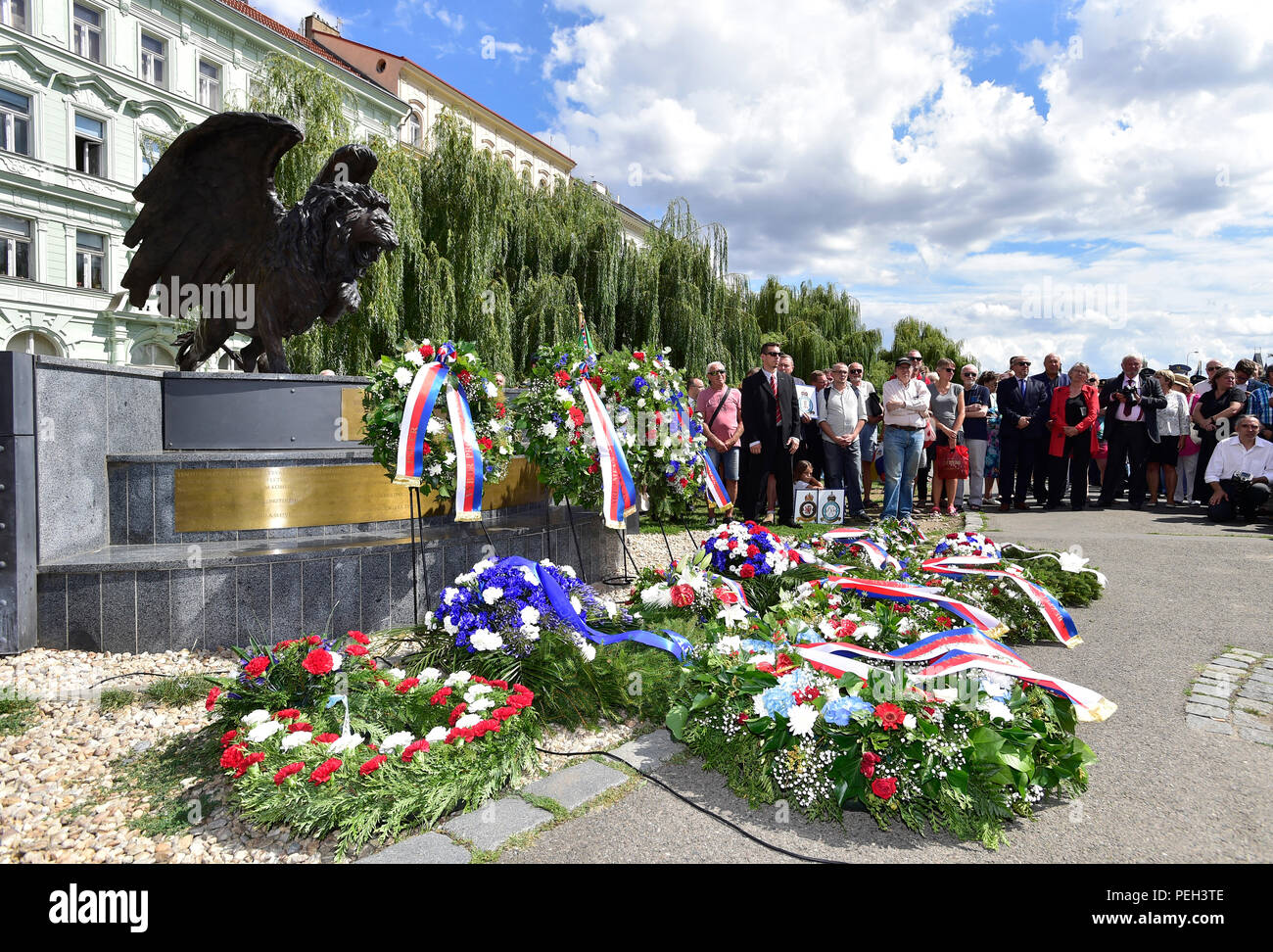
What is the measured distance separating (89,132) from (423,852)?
29900 mm

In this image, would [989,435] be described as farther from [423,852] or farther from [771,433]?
[423,852]

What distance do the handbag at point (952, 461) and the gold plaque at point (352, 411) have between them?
7.79 meters

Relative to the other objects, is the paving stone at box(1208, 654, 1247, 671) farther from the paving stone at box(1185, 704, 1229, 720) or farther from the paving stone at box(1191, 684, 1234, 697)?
the paving stone at box(1185, 704, 1229, 720)

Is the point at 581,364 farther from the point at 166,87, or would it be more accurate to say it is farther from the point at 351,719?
the point at 166,87

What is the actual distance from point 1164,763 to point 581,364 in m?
4.42

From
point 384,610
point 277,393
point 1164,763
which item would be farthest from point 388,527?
point 1164,763

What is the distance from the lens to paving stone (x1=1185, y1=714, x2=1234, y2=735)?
370cm

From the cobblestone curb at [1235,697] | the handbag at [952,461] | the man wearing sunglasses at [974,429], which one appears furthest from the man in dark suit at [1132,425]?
the cobblestone curb at [1235,697]

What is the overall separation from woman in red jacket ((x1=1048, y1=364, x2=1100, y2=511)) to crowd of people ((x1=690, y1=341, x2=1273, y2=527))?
0.02 metres

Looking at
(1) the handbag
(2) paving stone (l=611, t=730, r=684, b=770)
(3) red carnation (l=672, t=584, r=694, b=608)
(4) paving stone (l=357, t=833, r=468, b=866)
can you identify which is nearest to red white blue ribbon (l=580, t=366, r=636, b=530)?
(3) red carnation (l=672, t=584, r=694, b=608)

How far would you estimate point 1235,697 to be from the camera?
4125mm

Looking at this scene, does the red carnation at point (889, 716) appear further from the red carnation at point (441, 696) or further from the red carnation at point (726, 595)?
the red carnation at point (726, 595)

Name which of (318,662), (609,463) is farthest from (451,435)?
(318,662)

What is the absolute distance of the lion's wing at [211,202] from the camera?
22.1 feet
